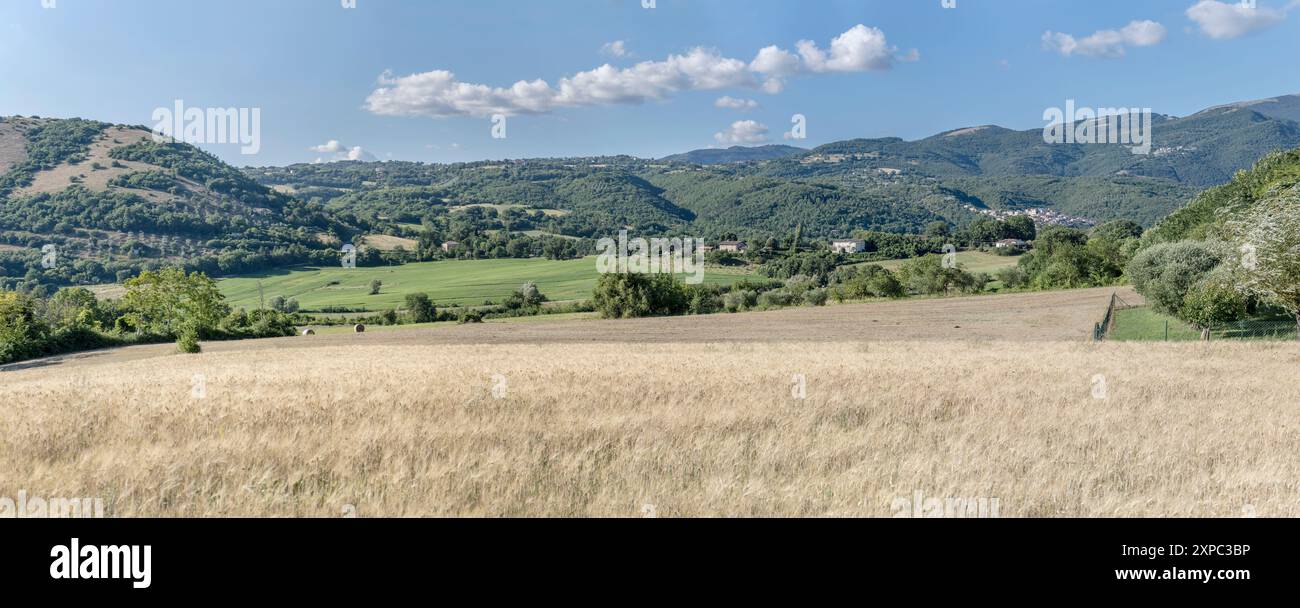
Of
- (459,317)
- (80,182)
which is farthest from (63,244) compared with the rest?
(459,317)

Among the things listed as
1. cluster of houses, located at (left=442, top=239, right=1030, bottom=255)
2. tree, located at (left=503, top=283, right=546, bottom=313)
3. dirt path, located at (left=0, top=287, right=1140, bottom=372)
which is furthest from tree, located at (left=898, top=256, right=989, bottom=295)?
cluster of houses, located at (left=442, top=239, right=1030, bottom=255)

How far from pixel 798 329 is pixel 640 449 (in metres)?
41.6

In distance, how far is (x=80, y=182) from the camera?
196 metres

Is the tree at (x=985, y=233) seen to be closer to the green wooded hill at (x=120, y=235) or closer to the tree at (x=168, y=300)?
the tree at (x=168, y=300)

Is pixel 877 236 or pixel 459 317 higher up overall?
pixel 877 236

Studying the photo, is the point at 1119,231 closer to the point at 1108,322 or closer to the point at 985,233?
the point at 985,233

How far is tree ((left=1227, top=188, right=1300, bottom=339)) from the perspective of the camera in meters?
28.8

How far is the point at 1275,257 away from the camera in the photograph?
2908 centimetres

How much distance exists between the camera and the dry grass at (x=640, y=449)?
543 cm

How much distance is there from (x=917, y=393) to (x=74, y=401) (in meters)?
13.2

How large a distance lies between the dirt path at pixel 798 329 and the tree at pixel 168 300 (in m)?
14.8

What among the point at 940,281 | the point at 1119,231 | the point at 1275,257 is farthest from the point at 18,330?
the point at 1119,231
